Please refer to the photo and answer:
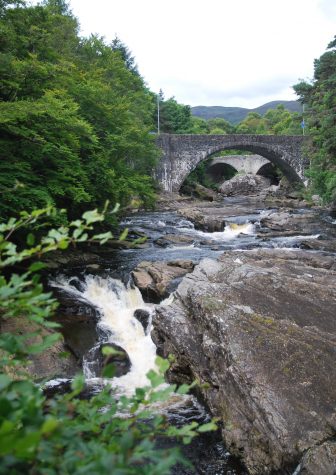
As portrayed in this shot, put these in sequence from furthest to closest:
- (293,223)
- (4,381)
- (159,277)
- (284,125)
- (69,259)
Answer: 1. (284,125)
2. (293,223)
3. (69,259)
4. (159,277)
5. (4,381)

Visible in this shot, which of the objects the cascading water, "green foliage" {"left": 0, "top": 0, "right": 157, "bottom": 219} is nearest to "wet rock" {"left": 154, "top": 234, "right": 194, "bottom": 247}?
"green foliage" {"left": 0, "top": 0, "right": 157, "bottom": 219}

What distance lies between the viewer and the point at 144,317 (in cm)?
948

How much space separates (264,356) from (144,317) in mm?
4212

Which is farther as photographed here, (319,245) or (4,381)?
(319,245)

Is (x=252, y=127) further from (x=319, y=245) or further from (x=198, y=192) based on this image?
(x=319, y=245)

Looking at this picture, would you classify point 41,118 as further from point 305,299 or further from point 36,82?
point 305,299

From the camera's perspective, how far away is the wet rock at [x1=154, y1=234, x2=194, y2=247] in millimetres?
16355

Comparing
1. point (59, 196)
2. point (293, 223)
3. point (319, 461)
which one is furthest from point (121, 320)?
point (293, 223)

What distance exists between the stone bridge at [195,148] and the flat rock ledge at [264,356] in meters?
27.3

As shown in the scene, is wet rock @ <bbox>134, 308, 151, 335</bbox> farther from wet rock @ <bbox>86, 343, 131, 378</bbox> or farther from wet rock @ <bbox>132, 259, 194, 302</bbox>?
wet rock @ <bbox>86, 343, 131, 378</bbox>

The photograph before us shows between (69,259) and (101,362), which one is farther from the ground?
(69,259)

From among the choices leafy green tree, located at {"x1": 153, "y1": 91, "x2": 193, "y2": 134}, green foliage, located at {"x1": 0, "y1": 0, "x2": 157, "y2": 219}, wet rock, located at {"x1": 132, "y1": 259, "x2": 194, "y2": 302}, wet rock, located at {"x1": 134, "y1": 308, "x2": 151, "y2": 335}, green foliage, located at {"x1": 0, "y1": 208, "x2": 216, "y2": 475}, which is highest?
leafy green tree, located at {"x1": 153, "y1": 91, "x2": 193, "y2": 134}

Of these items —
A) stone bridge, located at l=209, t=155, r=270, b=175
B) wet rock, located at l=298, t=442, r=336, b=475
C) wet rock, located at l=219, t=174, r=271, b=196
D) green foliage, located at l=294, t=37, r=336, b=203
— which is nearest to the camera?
wet rock, located at l=298, t=442, r=336, b=475

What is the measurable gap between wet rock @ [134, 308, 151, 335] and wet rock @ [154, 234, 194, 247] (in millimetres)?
6678
